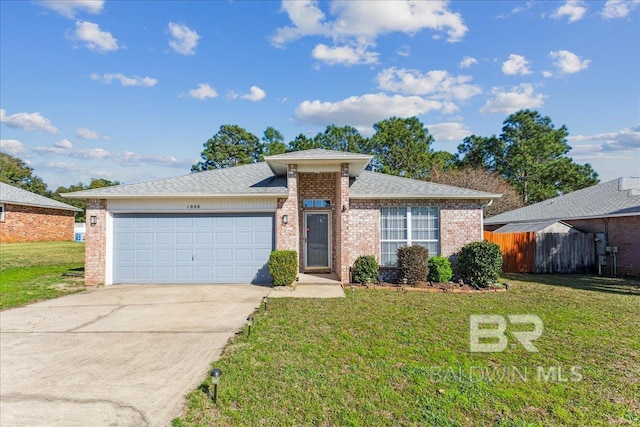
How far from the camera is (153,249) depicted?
10961 mm

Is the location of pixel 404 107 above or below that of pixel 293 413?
above

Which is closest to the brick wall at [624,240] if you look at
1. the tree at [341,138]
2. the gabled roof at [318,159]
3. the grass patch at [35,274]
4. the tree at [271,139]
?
the gabled roof at [318,159]

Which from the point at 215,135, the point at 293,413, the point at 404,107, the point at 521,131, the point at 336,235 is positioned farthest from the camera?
the point at 215,135

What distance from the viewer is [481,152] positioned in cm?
3488

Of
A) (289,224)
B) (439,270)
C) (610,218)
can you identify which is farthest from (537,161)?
(289,224)

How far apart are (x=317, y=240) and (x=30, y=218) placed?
2201 cm

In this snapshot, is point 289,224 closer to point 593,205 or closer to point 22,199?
point 593,205

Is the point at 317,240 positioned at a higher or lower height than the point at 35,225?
lower

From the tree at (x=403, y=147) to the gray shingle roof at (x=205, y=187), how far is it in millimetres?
19474

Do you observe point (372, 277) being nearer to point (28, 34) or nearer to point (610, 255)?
point (610, 255)

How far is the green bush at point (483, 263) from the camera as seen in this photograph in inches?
393

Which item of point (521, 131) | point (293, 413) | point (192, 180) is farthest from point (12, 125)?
point (521, 131)

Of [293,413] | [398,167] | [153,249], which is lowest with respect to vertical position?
[293,413]

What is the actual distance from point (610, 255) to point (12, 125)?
48.2 m
